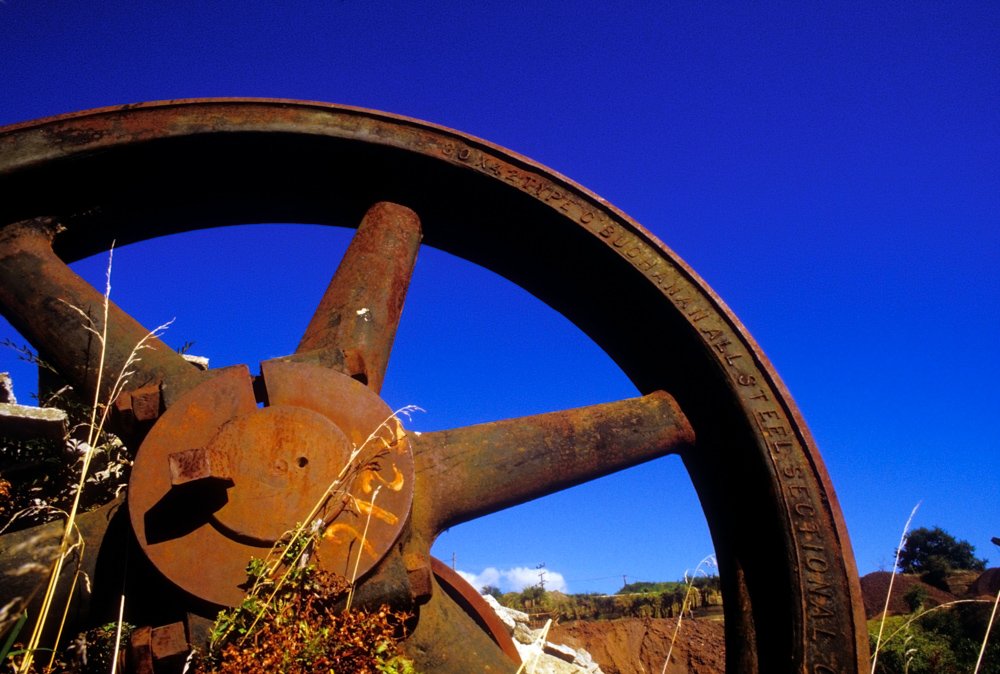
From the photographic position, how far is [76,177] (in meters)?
2.26

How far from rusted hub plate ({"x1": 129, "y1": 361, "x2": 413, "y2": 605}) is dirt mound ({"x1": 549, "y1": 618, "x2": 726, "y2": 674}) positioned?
5012mm

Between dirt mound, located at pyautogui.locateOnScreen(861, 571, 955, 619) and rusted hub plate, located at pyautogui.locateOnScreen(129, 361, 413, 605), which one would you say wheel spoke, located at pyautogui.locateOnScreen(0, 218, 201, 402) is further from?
dirt mound, located at pyautogui.locateOnScreen(861, 571, 955, 619)

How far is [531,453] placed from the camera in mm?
2418

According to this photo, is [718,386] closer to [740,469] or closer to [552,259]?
[740,469]

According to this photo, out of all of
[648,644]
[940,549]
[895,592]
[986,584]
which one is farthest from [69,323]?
[940,549]

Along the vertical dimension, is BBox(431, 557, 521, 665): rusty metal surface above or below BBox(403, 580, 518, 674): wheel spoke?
above

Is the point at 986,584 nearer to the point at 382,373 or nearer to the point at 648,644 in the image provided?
the point at 648,644

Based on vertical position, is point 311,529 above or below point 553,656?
below

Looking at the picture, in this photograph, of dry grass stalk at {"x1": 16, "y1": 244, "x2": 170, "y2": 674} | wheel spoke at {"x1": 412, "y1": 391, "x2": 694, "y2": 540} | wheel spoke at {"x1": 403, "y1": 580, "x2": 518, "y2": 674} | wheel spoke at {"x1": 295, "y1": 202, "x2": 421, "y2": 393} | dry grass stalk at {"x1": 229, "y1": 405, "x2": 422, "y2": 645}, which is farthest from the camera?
wheel spoke at {"x1": 295, "y1": 202, "x2": 421, "y2": 393}

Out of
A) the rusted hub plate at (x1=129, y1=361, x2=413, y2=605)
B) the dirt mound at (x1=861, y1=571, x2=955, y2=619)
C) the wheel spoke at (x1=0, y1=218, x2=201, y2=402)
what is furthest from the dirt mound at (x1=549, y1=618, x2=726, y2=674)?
the wheel spoke at (x1=0, y1=218, x2=201, y2=402)

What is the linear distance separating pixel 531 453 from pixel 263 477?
40.2 inches

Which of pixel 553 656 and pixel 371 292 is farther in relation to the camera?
pixel 553 656

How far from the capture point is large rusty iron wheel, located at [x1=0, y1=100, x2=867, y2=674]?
170 centimetres

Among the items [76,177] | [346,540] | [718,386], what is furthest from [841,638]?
[76,177]
